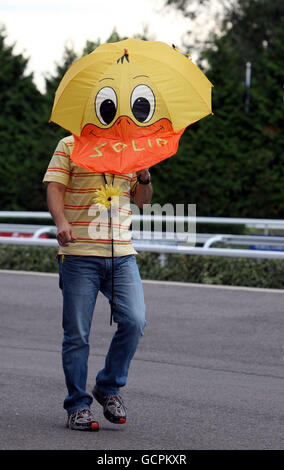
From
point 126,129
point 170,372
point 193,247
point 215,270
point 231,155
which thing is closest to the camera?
point 126,129

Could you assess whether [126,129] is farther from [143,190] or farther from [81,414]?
[81,414]

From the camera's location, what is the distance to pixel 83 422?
509 cm

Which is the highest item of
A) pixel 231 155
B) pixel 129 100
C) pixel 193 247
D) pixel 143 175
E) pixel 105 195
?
pixel 231 155

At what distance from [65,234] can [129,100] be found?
927 mm

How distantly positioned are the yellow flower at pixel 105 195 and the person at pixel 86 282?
0.14 ft

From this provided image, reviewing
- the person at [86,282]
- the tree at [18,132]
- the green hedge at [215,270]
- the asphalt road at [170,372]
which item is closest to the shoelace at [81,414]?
the person at [86,282]

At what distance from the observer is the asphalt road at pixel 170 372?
5.10 metres

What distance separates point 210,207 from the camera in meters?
22.1

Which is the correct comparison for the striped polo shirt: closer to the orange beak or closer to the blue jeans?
the blue jeans

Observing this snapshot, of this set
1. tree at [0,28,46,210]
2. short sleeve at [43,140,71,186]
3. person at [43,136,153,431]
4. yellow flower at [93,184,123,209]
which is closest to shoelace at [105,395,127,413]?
person at [43,136,153,431]

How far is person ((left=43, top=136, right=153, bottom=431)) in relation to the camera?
5098 millimetres

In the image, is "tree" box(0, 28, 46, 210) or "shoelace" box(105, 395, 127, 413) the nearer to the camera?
"shoelace" box(105, 395, 127, 413)

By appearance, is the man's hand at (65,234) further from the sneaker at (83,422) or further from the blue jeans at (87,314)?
the sneaker at (83,422)

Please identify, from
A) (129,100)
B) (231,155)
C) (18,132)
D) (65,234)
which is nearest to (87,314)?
(65,234)
